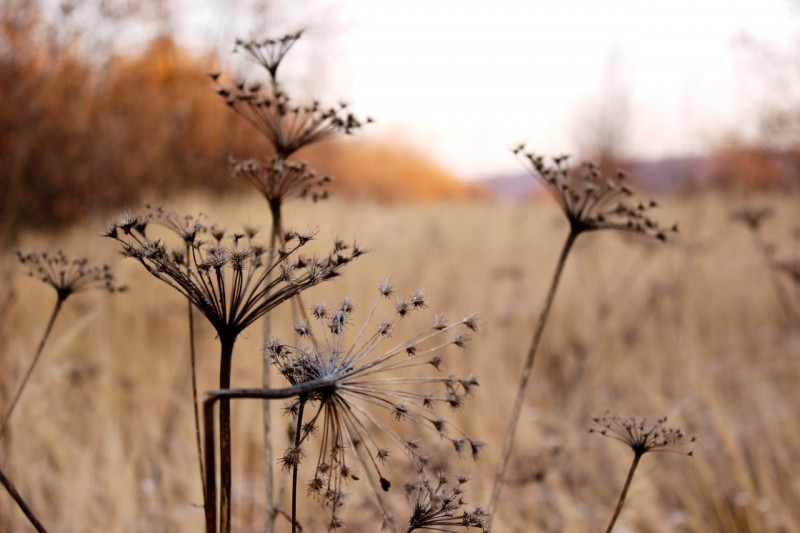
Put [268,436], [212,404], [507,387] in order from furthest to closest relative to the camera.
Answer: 1. [507,387]
2. [268,436]
3. [212,404]

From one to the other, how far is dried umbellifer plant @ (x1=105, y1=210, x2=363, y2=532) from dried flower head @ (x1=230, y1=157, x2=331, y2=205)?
288 millimetres

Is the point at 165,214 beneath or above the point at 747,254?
beneath

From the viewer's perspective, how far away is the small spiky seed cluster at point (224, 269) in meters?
0.72

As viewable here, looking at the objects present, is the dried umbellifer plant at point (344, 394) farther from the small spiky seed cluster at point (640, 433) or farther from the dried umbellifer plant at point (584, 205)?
the dried umbellifer plant at point (584, 205)

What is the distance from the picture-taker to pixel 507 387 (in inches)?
178

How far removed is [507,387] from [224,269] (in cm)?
396

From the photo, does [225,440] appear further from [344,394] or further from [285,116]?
[285,116]

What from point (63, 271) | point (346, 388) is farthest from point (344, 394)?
point (63, 271)

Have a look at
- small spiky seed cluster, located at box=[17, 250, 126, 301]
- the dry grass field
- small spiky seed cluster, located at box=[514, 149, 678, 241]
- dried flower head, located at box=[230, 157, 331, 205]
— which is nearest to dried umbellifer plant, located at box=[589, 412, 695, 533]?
the dry grass field

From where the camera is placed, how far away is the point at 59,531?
241 cm

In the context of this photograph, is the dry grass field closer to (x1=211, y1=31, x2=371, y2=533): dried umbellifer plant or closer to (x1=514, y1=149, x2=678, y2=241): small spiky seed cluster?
(x1=211, y1=31, x2=371, y2=533): dried umbellifer plant

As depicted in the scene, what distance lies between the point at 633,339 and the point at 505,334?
1002 millimetres

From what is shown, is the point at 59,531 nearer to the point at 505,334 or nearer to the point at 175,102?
the point at 505,334

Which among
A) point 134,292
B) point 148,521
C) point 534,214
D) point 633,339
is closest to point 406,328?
point 633,339
